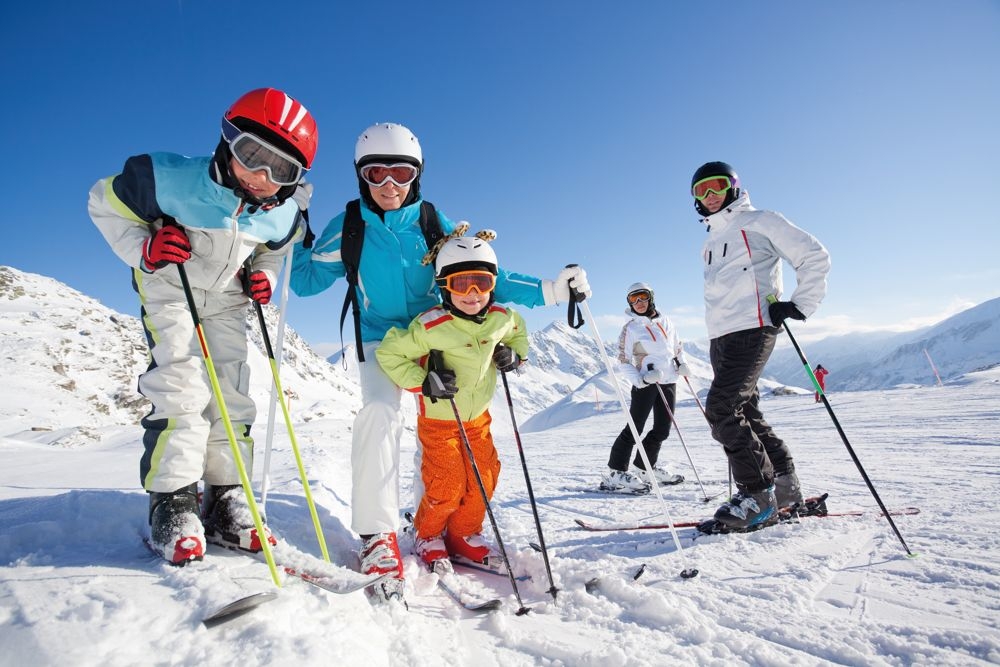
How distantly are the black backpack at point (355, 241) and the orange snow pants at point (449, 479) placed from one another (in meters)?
0.74

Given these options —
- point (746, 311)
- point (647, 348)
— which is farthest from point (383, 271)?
point (647, 348)

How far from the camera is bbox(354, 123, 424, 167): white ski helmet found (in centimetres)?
310

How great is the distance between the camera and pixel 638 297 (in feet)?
21.9

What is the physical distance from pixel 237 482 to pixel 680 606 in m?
2.52

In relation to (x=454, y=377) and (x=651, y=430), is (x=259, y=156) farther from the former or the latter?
(x=651, y=430)

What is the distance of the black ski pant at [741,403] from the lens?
11.4 ft

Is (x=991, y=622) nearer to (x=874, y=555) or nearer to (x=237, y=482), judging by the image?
(x=874, y=555)

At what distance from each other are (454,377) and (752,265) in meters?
2.55

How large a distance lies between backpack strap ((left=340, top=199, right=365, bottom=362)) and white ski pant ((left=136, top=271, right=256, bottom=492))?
64 centimetres

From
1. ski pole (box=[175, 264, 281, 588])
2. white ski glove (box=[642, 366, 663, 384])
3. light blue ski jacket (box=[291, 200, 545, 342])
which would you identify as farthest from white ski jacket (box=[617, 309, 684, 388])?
ski pole (box=[175, 264, 281, 588])

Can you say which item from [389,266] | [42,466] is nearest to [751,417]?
[389,266]

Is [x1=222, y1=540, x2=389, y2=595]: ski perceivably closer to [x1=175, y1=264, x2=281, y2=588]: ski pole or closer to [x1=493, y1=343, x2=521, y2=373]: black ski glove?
[x1=175, y1=264, x2=281, y2=588]: ski pole

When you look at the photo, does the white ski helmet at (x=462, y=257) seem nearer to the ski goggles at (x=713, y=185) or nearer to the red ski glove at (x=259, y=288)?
the red ski glove at (x=259, y=288)

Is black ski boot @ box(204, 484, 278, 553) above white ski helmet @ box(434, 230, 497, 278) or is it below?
below
